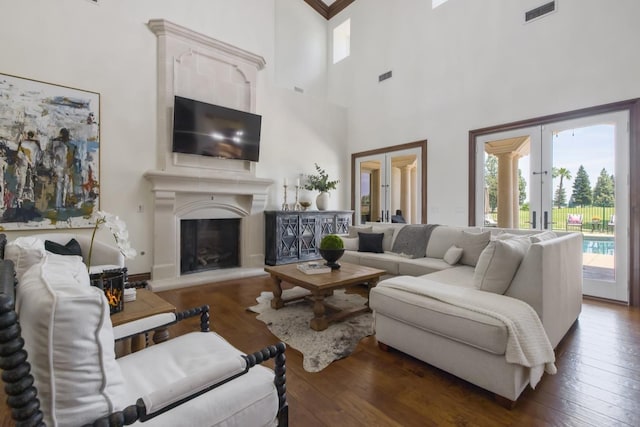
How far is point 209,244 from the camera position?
16.2 feet

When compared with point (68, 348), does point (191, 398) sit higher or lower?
lower

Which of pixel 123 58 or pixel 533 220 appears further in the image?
pixel 533 220

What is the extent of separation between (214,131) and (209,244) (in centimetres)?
182

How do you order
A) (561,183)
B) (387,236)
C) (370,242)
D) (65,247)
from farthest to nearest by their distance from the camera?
1. (387,236)
2. (370,242)
3. (561,183)
4. (65,247)

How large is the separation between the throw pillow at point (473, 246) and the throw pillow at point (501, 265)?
1193 mm

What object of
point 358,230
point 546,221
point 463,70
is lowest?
point 358,230

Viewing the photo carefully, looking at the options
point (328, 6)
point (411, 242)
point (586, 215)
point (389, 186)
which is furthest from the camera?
point (328, 6)

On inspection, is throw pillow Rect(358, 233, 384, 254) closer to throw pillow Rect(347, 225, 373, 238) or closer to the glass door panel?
throw pillow Rect(347, 225, 373, 238)

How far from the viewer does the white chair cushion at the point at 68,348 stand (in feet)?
2.19

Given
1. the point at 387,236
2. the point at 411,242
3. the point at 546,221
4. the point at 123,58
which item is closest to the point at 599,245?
the point at 546,221

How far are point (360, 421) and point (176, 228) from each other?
374 centimetres

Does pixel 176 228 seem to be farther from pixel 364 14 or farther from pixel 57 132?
pixel 364 14

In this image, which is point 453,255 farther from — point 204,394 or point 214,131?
point 214,131

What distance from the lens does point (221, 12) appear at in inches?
192
